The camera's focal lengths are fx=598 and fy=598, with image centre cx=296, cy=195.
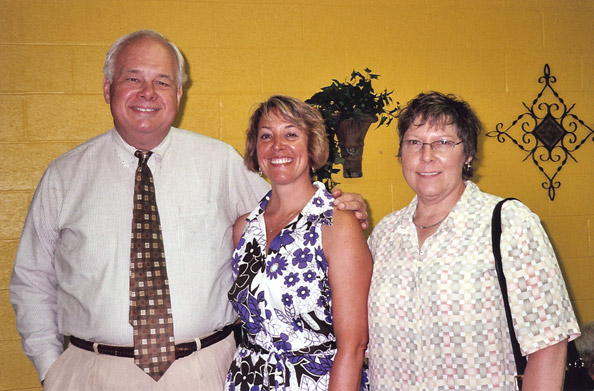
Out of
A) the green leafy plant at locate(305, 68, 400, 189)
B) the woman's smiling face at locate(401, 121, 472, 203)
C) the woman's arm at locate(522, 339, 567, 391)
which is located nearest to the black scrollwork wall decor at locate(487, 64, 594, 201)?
the green leafy plant at locate(305, 68, 400, 189)

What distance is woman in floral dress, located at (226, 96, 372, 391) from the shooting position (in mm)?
1644

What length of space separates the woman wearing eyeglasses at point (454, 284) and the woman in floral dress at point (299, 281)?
0.09m

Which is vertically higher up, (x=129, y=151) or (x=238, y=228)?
(x=129, y=151)

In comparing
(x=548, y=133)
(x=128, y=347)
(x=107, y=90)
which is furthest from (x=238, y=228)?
(x=548, y=133)

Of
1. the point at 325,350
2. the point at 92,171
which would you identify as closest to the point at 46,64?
the point at 92,171

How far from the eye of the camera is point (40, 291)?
1.96 m

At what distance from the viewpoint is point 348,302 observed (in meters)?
1.64

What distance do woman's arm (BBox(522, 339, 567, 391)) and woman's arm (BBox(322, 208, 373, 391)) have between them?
1.45 ft

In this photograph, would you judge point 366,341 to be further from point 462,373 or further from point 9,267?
point 9,267

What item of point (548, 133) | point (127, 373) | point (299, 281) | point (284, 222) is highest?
point (548, 133)

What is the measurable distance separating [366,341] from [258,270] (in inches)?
14.5

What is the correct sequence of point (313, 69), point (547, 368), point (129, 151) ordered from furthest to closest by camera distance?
1. point (313, 69)
2. point (129, 151)
3. point (547, 368)

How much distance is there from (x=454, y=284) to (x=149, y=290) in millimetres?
905

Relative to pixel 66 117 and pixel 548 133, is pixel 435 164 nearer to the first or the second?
pixel 66 117
